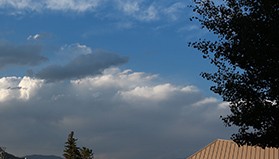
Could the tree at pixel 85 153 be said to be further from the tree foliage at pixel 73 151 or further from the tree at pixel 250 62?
the tree at pixel 250 62

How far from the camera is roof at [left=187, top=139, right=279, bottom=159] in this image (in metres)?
48.1

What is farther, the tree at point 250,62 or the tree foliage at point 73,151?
the tree foliage at point 73,151

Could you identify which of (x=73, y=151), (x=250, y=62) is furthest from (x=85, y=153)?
(x=250, y=62)

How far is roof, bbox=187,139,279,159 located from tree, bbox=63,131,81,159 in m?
15.2

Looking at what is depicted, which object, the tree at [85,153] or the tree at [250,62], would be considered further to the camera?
the tree at [85,153]

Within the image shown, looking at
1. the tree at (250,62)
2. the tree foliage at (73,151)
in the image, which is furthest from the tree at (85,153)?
the tree at (250,62)

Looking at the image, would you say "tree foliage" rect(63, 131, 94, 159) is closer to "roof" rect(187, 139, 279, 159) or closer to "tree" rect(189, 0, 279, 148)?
"roof" rect(187, 139, 279, 159)

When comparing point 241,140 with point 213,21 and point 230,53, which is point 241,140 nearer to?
point 230,53

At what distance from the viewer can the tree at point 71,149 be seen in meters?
58.3

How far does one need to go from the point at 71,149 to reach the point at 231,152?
1975cm

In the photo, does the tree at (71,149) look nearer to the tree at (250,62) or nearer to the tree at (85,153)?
the tree at (85,153)

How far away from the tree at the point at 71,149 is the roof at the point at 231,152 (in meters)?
15.2

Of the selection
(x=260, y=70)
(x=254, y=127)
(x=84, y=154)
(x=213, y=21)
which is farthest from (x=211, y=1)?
(x=84, y=154)

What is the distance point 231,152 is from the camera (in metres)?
49.9
